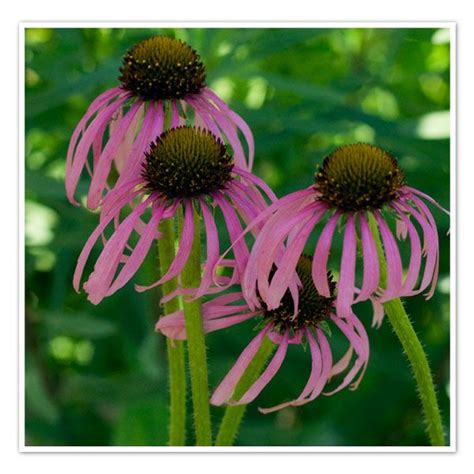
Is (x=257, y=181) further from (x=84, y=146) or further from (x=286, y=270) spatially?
(x=84, y=146)

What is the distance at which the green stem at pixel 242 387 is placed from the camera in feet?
2.75

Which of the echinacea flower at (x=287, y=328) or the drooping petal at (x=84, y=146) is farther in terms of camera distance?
the drooping petal at (x=84, y=146)

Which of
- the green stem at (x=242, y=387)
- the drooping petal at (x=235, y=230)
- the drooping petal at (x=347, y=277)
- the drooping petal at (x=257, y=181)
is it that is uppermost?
the drooping petal at (x=257, y=181)

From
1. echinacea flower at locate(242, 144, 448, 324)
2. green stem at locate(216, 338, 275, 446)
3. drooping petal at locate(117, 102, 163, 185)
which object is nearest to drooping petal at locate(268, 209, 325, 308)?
echinacea flower at locate(242, 144, 448, 324)

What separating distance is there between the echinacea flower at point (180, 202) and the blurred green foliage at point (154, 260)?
1.64 ft

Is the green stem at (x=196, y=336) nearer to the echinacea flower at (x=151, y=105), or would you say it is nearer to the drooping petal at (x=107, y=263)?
the drooping petal at (x=107, y=263)

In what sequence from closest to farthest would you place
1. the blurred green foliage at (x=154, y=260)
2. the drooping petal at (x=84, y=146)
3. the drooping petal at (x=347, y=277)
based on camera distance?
the drooping petal at (x=347, y=277) → the drooping petal at (x=84, y=146) → the blurred green foliage at (x=154, y=260)

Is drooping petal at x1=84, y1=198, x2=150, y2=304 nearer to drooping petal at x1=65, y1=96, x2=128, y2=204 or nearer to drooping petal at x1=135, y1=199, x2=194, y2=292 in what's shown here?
drooping petal at x1=135, y1=199, x2=194, y2=292

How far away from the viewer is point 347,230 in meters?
0.77

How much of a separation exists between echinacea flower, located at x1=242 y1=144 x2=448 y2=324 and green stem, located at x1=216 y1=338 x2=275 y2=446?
6 centimetres

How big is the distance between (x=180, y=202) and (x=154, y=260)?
0.73 meters

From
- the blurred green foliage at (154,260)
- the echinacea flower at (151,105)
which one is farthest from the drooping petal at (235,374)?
the blurred green foliage at (154,260)

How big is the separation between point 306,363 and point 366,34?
751 millimetres
